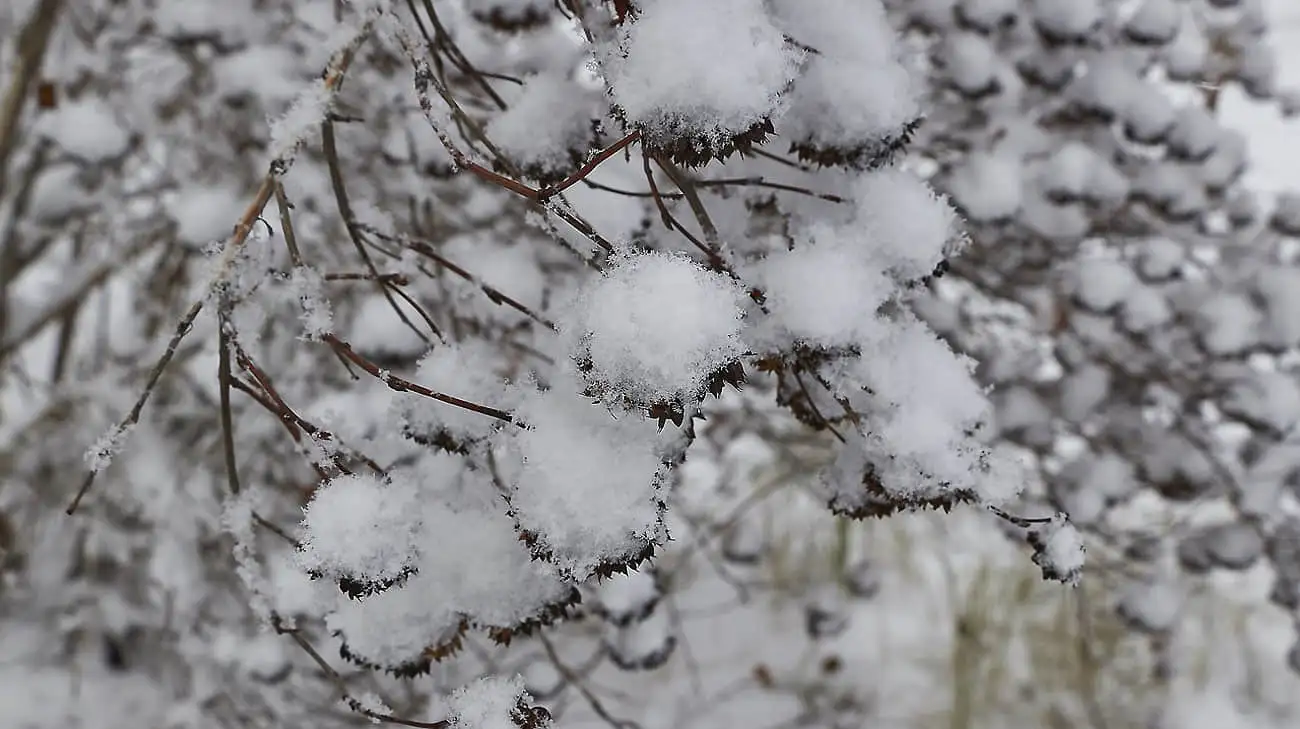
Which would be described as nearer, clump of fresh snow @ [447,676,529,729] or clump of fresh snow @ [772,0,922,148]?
clump of fresh snow @ [447,676,529,729]

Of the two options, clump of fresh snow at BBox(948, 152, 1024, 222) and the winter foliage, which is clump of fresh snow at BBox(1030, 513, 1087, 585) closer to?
the winter foliage

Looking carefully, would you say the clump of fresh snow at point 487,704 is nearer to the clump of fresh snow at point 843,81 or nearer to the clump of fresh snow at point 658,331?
the clump of fresh snow at point 658,331

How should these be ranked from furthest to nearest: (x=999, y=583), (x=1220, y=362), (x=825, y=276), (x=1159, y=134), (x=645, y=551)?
(x=999, y=583), (x=1220, y=362), (x=1159, y=134), (x=825, y=276), (x=645, y=551)

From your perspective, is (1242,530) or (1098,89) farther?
(1242,530)

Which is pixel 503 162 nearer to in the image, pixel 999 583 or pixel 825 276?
pixel 825 276

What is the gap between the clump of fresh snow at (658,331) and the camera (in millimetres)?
552

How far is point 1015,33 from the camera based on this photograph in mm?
1625

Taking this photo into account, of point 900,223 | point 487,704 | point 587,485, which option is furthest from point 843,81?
point 487,704

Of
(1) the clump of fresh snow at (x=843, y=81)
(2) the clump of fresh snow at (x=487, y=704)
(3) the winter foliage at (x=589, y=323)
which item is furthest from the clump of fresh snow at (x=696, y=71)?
(2) the clump of fresh snow at (x=487, y=704)

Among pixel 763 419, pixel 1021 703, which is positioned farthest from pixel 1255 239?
pixel 1021 703

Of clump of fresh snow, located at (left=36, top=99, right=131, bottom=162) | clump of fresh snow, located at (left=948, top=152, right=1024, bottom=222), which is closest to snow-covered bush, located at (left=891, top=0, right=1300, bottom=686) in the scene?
clump of fresh snow, located at (left=948, top=152, right=1024, bottom=222)

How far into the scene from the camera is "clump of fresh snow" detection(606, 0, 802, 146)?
0.58 meters

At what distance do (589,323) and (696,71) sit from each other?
154 mm

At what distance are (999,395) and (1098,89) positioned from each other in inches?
20.3
